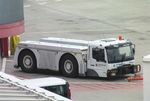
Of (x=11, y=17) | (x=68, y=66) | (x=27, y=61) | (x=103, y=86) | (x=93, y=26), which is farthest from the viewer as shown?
(x=93, y=26)

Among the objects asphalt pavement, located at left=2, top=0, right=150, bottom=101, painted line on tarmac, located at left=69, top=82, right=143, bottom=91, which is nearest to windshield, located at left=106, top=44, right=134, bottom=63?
asphalt pavement, located at left=2, top=0, right=150, bottom=101

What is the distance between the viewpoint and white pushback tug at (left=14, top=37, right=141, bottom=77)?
32.6 m

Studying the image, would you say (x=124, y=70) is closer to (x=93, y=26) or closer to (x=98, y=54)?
(x=98, y=54)

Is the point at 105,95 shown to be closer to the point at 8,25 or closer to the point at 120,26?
the point at 8,25

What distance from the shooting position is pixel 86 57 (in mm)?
32781

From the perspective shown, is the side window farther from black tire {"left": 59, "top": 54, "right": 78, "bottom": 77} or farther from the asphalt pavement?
the asphalt pavement

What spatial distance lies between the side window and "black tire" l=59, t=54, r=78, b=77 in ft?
3.93

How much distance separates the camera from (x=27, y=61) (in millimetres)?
35562

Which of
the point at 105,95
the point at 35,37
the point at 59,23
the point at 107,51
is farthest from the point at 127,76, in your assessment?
the point at 59,23

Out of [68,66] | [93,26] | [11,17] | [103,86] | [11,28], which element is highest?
[93,26]

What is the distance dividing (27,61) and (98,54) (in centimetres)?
523

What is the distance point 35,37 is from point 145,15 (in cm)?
1664

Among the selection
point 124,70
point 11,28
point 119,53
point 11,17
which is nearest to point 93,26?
point 119,53

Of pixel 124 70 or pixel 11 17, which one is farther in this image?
pixel 124 70
